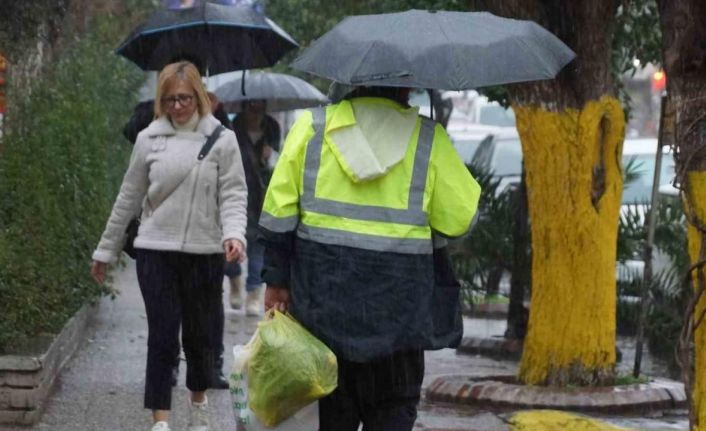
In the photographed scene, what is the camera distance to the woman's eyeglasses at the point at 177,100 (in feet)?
24.2

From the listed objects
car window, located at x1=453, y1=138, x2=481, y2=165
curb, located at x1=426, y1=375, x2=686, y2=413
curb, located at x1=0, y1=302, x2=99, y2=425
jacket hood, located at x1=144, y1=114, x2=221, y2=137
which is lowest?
curb, located at x1=426, y1=375, x2=686, y2=413

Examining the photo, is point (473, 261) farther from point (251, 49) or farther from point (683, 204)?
point (683, 204)

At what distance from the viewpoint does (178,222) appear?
7.33 meters

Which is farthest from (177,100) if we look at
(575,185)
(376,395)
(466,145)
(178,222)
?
(466,145)

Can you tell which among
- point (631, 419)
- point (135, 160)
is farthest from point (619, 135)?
point (135, 160)

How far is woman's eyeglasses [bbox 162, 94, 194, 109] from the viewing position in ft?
24.2

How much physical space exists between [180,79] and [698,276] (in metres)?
2.51

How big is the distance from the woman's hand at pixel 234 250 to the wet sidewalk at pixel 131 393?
1.17 metres

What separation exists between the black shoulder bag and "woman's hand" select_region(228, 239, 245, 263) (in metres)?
0.48

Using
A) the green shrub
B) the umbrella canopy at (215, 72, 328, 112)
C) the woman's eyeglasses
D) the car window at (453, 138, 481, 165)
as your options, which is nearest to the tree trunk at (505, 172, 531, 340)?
the umbrella canopy at (215, 72, 328, 112)

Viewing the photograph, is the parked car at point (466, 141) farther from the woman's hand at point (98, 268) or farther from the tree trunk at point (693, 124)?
the tree trunk at point (693, 124)

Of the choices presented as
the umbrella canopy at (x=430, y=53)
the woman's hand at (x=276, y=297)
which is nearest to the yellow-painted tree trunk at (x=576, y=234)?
the umbrella canopy at (x=430, y=53)

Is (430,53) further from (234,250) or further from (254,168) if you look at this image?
(254,168)

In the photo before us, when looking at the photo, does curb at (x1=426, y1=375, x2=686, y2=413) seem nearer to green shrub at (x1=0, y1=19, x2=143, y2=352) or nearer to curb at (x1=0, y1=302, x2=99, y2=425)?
green shrub at (x1=0, y1=19, x2=143, y2=352)
